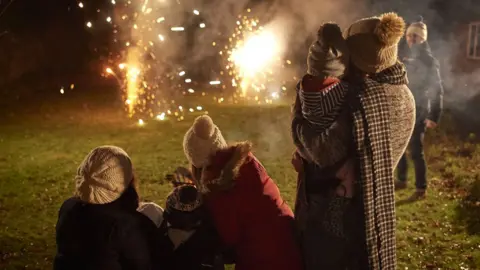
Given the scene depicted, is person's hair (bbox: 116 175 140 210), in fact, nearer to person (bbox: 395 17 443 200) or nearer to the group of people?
the group of people

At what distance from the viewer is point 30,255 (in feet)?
20.5

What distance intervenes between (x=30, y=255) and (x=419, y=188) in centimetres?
534

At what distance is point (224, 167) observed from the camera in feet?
10.5

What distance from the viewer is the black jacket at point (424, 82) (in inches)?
301

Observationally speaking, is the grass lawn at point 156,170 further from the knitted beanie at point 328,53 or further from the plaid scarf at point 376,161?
the knitted beanie at point 328,53

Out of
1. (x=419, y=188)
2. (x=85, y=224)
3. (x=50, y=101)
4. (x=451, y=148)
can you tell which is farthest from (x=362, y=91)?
(x=50, y=101)

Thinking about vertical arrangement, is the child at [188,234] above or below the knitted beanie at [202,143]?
below

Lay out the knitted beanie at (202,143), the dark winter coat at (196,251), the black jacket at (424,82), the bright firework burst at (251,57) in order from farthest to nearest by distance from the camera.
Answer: the bright firework burst at (251,57) < the black jacket at (424,82) < the knitted beanie at (202,143) < the dark winter coat at (196,251)

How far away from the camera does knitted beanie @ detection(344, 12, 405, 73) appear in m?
2.94

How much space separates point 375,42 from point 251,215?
4.03ft

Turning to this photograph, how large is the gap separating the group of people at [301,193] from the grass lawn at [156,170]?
10.2 ft

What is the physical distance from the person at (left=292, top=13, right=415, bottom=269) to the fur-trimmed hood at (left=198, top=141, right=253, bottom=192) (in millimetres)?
351

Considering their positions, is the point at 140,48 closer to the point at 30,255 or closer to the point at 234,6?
the point at 30,255

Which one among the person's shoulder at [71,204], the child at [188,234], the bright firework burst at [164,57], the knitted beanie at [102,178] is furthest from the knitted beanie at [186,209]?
the bright firework burst at [164,57]
